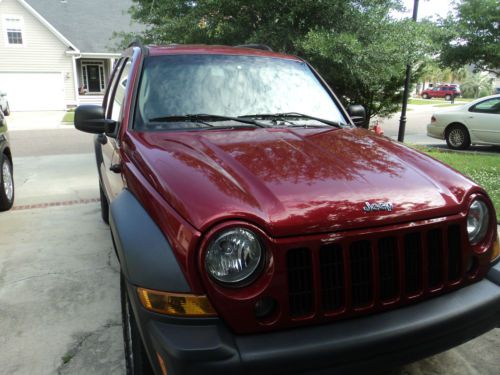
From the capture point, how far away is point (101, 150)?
462cm

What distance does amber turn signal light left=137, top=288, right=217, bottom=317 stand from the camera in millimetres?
1832

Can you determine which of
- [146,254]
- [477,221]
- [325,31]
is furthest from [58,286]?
[325,31]

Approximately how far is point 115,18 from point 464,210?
3218cm

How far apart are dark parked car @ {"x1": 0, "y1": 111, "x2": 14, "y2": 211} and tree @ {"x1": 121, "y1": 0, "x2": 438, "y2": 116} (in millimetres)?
3565

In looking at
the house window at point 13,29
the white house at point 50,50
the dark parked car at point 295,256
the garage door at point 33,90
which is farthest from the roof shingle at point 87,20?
the dark parked car at point 295,256

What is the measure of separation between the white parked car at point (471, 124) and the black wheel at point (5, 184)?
10182mm

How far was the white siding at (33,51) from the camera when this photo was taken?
85.9 ft

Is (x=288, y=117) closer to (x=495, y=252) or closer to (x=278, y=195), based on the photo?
(x=278, y=195)

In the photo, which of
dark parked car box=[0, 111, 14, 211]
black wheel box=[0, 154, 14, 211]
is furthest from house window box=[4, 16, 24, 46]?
black wheel box=[0, 154, 14, 211]

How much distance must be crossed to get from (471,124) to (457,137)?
0.49 m

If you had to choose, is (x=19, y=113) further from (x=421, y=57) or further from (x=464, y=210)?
(x=464, y=210)

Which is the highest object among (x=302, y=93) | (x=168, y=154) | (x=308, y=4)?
(x=308, y=4)

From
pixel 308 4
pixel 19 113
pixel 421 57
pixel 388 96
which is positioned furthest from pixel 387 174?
pixel 19 113

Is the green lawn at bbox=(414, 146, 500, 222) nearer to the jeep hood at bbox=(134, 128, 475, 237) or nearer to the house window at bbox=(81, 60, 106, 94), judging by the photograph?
the jeep hood at bbox=(134, 128, 475, 237)
